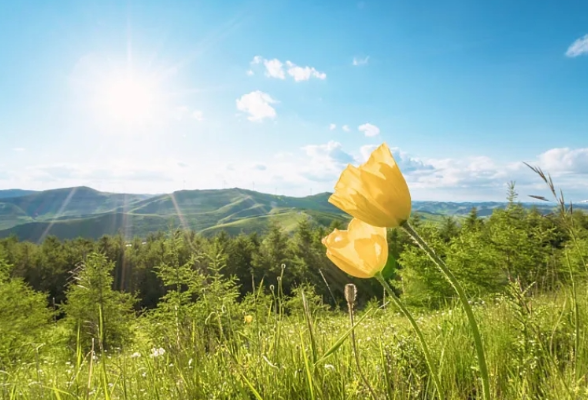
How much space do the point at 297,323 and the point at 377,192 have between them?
66.6 inches

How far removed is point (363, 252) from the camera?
92cm

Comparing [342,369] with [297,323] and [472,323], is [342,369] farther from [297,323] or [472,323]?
[472,323]

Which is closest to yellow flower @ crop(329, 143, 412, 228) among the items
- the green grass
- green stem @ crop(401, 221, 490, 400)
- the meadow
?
green stem @ crop(401, 221, 490, 400)

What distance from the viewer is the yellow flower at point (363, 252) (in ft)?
3.00

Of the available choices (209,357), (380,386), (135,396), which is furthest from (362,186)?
(135,396)

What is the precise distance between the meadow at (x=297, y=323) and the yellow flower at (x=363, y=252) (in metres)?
0.12

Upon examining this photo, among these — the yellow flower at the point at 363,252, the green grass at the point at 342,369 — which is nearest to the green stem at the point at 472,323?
the yellow flower at the point at 363,252

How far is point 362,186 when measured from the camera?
804 millimetres

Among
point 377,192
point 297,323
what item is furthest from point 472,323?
point 297,323

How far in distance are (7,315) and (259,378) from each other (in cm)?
2283

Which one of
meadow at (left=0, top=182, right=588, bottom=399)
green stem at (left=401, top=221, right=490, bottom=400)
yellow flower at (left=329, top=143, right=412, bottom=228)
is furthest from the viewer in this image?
meadow at (left=0, top=182, right=588, bottom=399)

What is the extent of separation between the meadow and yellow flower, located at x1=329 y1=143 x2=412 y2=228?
26cm

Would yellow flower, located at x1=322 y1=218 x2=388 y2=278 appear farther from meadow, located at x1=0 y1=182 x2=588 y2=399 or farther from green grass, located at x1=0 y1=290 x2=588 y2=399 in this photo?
green grass, located at x1=0 y1=290 x2=588 y2=399

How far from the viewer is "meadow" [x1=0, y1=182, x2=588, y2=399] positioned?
173cm
